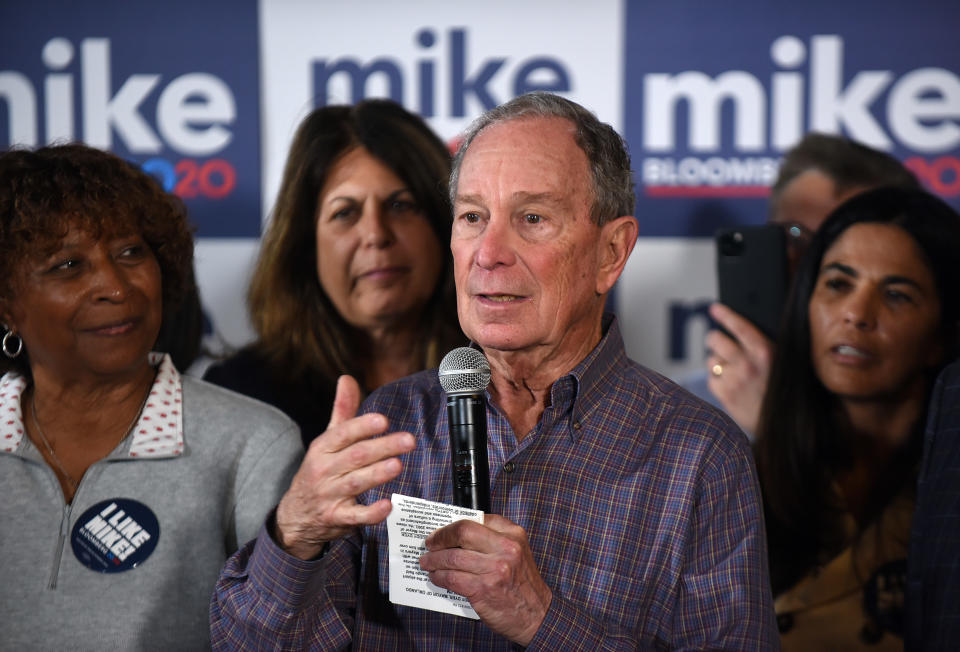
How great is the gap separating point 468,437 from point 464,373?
0.11 meters

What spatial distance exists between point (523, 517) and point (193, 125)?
248 cm

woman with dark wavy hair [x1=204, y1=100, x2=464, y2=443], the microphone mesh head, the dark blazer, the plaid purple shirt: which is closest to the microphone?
the microphone mesh head

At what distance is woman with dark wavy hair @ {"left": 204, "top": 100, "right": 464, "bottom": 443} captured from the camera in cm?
272

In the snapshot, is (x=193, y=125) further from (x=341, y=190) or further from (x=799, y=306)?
(x=799, y=306)

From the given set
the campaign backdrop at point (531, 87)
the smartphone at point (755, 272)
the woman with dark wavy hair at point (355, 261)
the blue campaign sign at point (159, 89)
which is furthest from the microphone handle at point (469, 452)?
the blue campaign sign at point (159, 89)

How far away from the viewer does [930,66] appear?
3379 millimetres

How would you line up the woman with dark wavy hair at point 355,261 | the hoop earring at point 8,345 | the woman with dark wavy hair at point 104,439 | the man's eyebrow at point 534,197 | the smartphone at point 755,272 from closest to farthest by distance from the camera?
the man's eyebrow at point 534,197
the woman with dark wavy hair at point 104,439
the hoop earring at point 8,345
the woman with dark wavy hair at point 355,261
the smartphone at point 755,272

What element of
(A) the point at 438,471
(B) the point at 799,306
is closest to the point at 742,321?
(B) the point at 799,306

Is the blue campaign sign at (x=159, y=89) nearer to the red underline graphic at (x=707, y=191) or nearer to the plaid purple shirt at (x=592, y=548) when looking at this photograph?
the red underline graphic at (x=707, y=191)

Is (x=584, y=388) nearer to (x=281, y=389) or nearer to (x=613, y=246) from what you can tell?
(x=613, y=246)

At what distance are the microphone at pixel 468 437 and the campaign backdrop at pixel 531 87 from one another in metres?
2.06

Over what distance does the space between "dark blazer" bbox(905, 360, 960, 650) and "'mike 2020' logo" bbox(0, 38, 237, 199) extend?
8.58 feet

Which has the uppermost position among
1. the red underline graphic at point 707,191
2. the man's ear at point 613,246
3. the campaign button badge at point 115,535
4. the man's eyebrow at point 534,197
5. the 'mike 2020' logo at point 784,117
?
the 'mike 2020' logo at point 784,117

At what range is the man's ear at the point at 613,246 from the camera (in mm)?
1900
